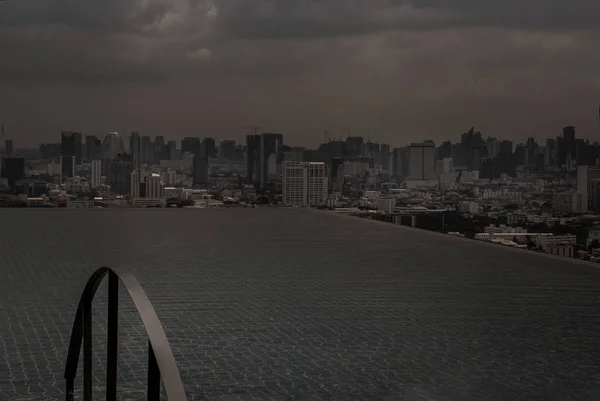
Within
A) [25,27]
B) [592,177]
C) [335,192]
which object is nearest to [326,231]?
[592,177]

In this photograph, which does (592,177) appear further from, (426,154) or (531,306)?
(531,306)

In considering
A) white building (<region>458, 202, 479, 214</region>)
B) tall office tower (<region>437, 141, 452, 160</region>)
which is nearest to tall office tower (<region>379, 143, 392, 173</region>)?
tall office tower (<region>437, 141, 452, 160</region>)

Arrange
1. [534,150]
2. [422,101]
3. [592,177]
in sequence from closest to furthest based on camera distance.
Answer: [592,177]
[534,150]
[422,101]

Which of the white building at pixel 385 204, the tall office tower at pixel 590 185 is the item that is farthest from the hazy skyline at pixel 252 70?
the tall office tower at pixel 590 185

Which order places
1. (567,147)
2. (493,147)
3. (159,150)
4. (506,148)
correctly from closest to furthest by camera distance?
1. (567,147)
2. (506,148)
3. (493,147)
4. (159,150)

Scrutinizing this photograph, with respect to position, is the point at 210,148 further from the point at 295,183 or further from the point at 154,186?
the point at 295,183

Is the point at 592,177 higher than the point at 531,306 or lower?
higher

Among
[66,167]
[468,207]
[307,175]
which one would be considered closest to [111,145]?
[66,167]
